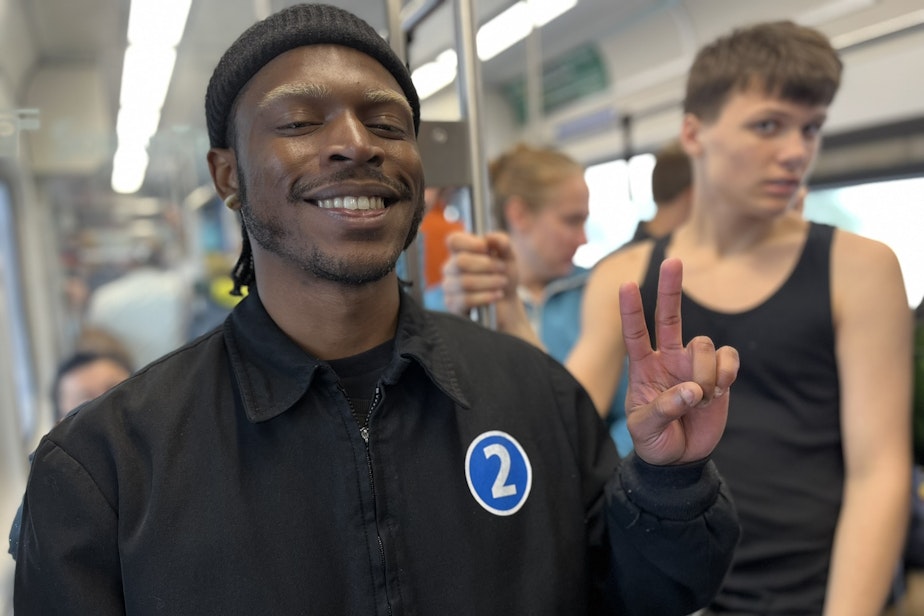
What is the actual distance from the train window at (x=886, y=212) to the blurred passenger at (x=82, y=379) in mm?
3195

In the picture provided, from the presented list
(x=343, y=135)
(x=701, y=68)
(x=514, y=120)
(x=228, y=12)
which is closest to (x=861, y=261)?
(x=701, y=68)

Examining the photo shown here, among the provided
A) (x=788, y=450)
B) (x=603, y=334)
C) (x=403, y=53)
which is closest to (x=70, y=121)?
(x=403, y=53)

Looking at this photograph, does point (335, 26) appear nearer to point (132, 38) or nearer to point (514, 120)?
point (132, 38)

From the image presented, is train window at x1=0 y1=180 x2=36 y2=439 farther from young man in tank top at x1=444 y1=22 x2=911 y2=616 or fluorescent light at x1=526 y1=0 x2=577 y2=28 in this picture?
fluorescent light at x1=526 y1=0 x2=577 y2=28

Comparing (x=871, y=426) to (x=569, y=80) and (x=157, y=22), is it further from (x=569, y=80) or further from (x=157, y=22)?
(x=569, y=80)

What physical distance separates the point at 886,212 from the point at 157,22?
3666 millimetres

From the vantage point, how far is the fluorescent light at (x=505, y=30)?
6.25 metres

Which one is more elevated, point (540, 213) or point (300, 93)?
point (300, 93)

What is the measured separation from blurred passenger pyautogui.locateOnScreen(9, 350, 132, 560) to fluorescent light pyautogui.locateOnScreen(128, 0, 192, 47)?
4.47 feet

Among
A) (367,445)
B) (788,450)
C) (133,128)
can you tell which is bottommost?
(788,450)

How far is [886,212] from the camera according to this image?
434 centimetres

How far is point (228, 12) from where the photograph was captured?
10.8ft

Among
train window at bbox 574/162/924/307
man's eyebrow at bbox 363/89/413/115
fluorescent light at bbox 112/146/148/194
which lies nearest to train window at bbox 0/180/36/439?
fluorescent light at bbox 112/146/148/194

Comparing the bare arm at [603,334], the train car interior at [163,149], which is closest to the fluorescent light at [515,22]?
the train car interior at [163,149]
